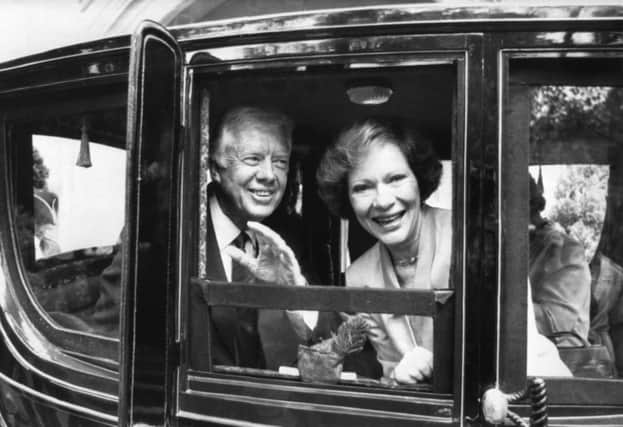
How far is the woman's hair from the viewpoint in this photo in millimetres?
1511

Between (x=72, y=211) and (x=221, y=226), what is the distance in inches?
21.4

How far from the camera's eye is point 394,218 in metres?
1.53

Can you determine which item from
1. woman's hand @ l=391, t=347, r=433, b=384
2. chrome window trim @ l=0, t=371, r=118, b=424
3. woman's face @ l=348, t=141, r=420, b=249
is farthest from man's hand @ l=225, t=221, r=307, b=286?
chrome window trim @ l=0, t=371, r=118, b=424

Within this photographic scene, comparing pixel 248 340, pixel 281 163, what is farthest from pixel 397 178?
pixel 248 340

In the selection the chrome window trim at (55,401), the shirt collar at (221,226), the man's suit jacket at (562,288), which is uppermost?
the shirt collar at (221,226)

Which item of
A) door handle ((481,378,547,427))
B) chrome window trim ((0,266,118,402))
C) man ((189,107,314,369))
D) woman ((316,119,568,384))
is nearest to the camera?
door handle ((481,378,547,427))

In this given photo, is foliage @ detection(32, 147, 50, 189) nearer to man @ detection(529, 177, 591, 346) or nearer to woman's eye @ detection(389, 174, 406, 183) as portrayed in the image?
woman's eye @ detection(389, 174, 406, 183)

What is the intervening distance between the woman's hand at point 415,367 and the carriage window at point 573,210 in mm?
246

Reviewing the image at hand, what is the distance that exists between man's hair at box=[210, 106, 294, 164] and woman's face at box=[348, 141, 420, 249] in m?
0.22

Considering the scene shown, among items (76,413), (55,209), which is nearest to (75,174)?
(55,209)

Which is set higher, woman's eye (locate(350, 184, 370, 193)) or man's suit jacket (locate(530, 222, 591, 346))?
woman's eye (locate(350, 184, 370, 193))

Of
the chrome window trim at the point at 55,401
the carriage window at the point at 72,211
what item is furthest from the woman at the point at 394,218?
the chrome window trim at the point at 55,401

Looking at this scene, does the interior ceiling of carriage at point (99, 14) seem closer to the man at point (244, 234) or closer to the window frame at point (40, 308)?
the window frame at point (40, 308)

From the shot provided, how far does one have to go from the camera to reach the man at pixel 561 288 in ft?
4.78
